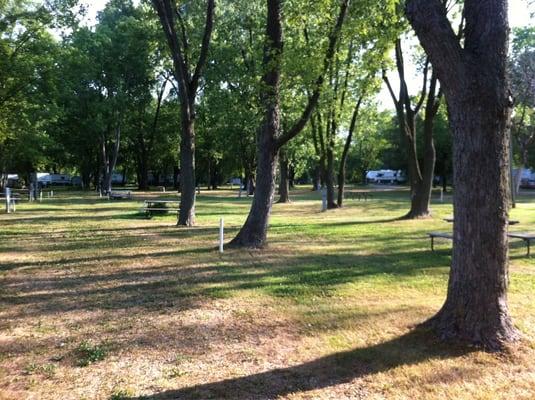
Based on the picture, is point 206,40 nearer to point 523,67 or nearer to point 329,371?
point 329,371

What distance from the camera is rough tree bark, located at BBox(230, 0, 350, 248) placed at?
38.0ft

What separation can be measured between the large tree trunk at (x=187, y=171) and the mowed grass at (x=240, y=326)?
4.91 metres

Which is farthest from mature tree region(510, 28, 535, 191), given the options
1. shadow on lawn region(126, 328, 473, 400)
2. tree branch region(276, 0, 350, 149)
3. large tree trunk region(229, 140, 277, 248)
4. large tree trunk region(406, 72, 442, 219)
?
shadow on lawn region(126, 328, 473, 400)

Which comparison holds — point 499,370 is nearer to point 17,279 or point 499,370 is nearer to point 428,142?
point 17,279

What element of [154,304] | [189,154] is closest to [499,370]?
[154,304]

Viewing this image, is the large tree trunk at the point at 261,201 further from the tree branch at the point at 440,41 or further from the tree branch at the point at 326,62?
the tree branch at the point at 440,41

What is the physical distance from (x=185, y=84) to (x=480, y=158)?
12387mm

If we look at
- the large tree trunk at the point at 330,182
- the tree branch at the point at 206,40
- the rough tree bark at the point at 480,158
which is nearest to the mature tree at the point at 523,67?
the large tree trunk at the point at 330,182

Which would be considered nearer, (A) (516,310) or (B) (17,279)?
(A) (516,310)

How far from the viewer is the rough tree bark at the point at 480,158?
4996 mm

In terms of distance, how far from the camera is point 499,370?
180 inches

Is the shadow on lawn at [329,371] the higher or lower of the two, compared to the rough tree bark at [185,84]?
lower

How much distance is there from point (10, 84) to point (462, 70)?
83.6 ft

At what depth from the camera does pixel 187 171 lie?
54.1 ft
